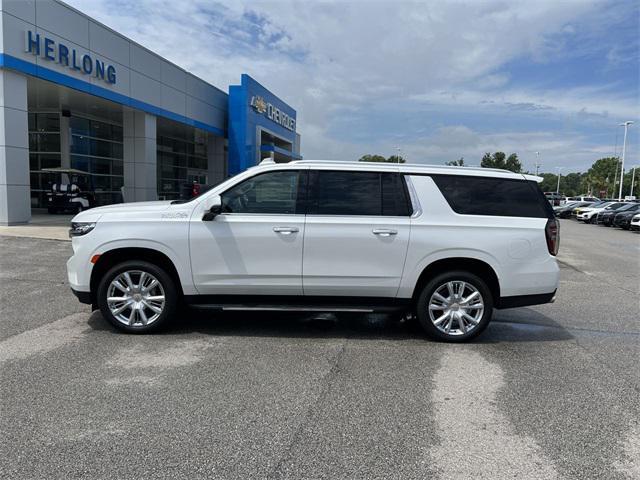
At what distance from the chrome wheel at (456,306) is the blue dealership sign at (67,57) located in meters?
16.2

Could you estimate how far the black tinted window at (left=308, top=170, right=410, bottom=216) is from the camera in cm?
555

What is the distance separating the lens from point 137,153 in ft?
76.7

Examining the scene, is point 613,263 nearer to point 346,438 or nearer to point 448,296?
point 448,296

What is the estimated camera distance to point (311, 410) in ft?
12.7

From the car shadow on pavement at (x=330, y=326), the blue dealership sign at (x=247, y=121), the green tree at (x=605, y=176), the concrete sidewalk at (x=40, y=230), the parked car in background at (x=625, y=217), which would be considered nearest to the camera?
the car shadow on pavement at (x=330, y=326)

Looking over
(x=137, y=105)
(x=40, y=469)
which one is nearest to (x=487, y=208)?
(x=40, y=469)

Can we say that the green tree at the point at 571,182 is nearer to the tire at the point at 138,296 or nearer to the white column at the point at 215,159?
the white column at the point at 215,159

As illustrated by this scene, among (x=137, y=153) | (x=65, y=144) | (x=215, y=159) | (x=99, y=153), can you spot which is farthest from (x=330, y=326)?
(x=215, y=159)

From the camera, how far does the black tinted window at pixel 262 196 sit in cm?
554

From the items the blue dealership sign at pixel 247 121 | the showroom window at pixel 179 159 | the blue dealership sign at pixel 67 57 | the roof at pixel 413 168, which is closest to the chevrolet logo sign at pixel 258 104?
the blue dealership sign at pixel 247 121

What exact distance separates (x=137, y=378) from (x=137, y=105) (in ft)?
66.4

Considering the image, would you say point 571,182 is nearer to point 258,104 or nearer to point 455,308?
point 258,104

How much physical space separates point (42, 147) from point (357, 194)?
2403 cm

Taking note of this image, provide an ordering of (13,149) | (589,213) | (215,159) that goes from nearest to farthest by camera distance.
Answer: (13,149), (589,213), (215,159)
